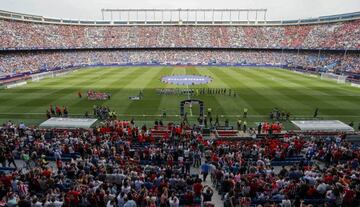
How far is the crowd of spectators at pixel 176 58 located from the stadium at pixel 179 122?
0.50 metres

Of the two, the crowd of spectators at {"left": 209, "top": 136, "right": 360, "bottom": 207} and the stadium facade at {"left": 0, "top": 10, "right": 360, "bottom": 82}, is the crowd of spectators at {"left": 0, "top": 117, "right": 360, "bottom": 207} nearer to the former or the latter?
the crowd of spectators at {"left": 209, "top": 136, "right": 360, "bottom": 207}

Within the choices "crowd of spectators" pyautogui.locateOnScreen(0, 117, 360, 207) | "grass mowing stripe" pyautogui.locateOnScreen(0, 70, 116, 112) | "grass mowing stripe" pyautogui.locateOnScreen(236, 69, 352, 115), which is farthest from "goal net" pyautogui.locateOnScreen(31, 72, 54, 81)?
"grass mowing stripe" pyautogui.locateOnScreen(236, 69, 352, 115)

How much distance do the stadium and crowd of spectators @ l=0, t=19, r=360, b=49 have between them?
0.52 meters

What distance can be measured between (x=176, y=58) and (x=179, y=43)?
22.8 feet

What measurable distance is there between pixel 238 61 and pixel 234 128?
6476 cm

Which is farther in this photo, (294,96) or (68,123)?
(294,96)

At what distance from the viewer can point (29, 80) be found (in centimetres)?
5328

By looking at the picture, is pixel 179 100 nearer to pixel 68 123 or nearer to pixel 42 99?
pixel 68 123

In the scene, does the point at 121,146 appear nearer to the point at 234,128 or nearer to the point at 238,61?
the point at 234,128

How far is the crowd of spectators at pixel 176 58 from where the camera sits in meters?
71.1

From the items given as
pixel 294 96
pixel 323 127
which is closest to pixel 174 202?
pixel 323 127

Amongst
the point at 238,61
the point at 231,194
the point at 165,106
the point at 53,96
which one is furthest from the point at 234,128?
the point at 238,61

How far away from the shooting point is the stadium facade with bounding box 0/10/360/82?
71.7m

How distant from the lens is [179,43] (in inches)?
3780
